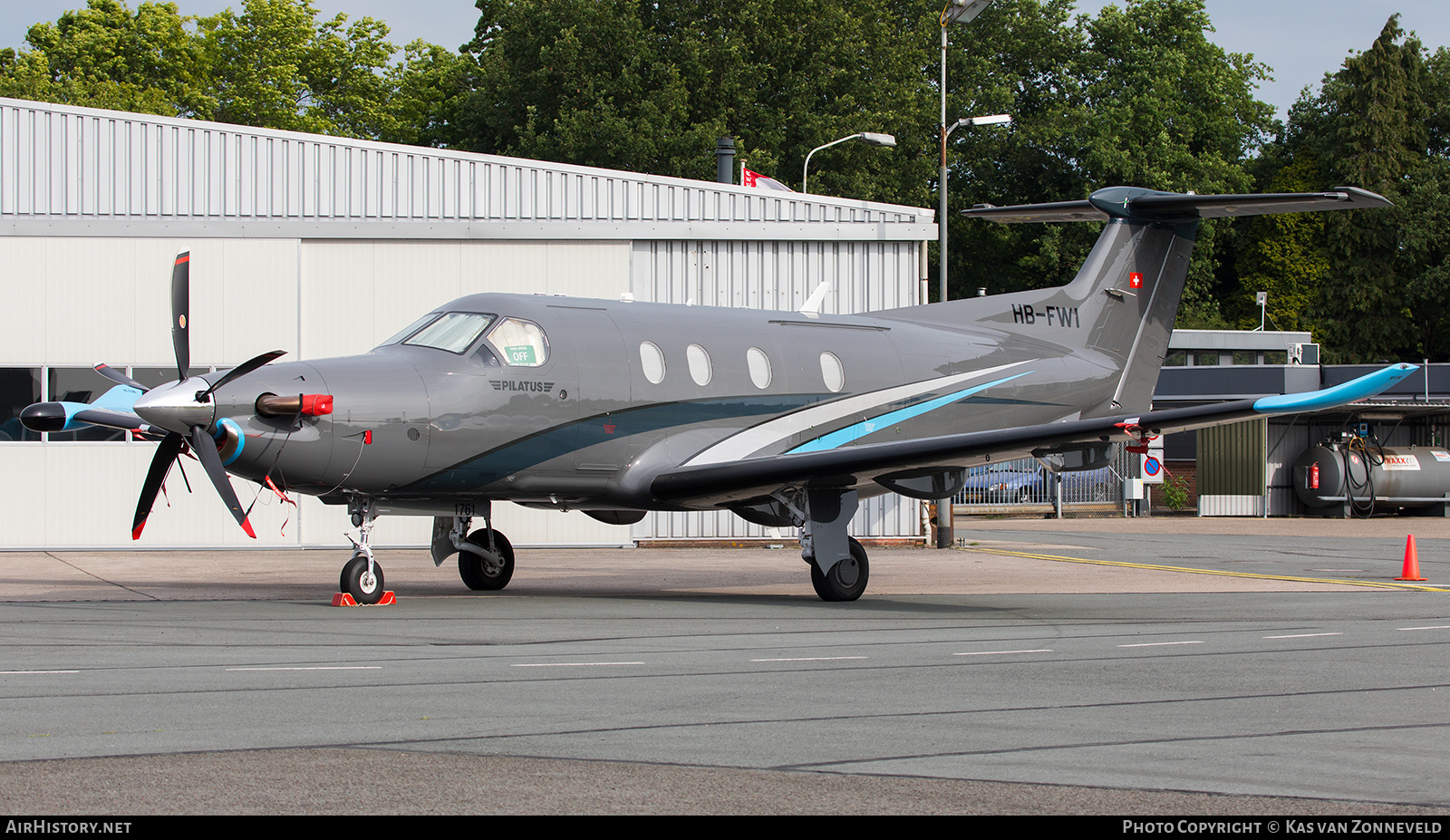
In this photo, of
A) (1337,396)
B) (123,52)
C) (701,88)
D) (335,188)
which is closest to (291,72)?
(123,52)

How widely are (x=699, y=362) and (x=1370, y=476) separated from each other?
1133 inches

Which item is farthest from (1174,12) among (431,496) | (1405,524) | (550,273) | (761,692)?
(761,692)

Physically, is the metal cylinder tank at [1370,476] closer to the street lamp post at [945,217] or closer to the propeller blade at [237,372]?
the street lamp post at [945,217]

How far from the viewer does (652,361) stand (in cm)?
1470

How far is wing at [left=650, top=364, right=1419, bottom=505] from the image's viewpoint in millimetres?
12562

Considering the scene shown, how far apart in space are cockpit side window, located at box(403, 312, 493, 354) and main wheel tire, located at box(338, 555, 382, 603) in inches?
86.7

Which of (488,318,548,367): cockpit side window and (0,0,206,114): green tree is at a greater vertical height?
(0,0,206,114): green tree

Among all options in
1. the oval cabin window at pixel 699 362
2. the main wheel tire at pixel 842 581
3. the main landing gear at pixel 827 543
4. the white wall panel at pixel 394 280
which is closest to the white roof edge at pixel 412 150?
the white wall panel at pixel 394 280

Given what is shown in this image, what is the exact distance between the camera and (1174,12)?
68375 mm

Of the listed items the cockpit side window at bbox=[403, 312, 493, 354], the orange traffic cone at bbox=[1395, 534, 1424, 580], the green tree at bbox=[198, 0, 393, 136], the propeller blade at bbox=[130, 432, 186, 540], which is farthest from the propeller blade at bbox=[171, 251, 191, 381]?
the green tree at bbox=[198, 0, 393, 136]

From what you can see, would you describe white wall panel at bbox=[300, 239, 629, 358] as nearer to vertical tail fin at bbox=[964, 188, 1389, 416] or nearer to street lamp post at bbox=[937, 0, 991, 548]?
street lamp post at bbox=[937, 0, 991, 548]

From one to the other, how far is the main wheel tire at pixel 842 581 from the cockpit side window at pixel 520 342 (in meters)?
3.69

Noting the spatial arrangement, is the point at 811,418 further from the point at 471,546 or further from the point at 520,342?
the point at 471,546

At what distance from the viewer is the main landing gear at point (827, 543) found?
14.7 m
